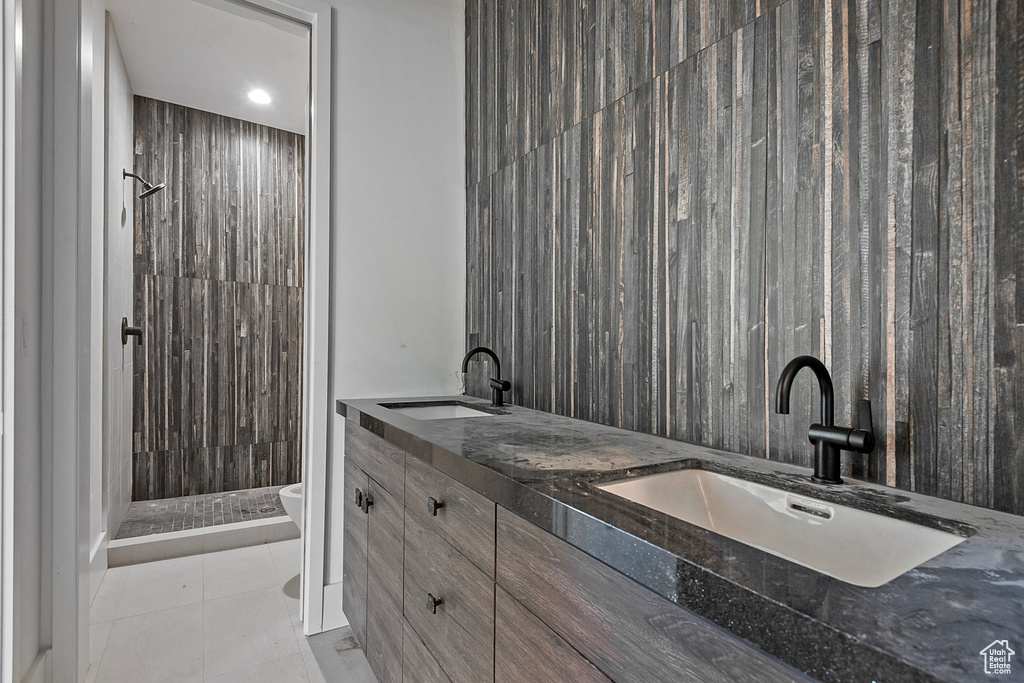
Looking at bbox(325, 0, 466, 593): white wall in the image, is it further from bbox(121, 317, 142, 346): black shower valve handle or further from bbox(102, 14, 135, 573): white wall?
bbox(121, 317, 142, 346): black shower valve handle

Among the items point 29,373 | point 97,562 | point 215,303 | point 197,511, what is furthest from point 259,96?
point 97,562

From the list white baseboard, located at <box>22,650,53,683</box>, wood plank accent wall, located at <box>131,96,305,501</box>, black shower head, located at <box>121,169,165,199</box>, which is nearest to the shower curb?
wood plank accent wall, located at <box>131,96,305,501</box>

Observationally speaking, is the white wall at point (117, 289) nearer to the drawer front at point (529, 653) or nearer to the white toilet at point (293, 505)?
the white toilet at point (293, 505)

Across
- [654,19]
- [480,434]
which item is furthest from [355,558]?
[654,19]

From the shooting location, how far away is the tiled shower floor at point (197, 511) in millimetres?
2893

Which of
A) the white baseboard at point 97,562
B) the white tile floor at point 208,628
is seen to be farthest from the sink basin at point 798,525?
the white baseboard at point 97,562

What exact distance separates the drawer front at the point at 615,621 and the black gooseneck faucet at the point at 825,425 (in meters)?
0.44

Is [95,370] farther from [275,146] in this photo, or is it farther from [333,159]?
[275,146]

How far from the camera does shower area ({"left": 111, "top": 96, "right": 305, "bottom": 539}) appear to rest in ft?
10.8

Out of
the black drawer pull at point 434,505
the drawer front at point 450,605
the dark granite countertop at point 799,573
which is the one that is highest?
the dark granite countertop at point 799,573

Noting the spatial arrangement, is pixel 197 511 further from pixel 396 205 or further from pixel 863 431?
pixel 863 431

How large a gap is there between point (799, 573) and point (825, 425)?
48cm

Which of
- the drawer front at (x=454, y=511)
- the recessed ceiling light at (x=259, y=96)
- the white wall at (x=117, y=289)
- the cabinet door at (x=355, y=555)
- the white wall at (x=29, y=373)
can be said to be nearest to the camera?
the drawer front at (x=454, y=511)

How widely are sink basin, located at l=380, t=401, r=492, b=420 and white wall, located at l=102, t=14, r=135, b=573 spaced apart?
55.9 inches
